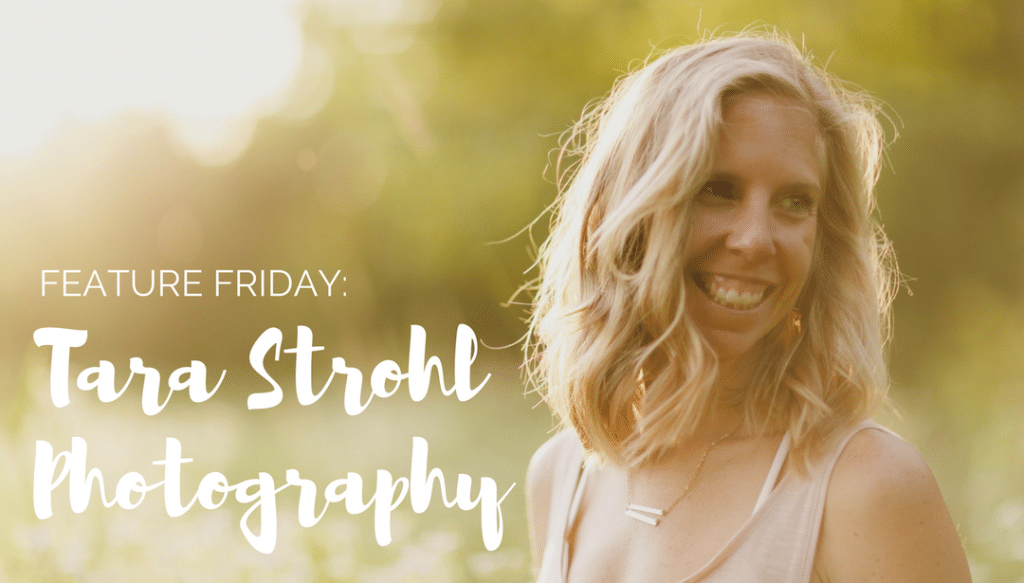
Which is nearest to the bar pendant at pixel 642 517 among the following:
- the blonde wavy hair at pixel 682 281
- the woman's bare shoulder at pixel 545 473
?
the blonde wavy hair at pixel 682 281

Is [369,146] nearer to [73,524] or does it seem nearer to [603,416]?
[73,524]

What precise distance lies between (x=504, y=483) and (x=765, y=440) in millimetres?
2540

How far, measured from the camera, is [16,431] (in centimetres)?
341

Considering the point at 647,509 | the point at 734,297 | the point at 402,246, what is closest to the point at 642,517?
the point at 647,509

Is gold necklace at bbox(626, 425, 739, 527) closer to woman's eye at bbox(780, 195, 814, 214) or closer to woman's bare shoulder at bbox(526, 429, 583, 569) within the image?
woman's bare shoulder at bbox(526, 429, 583, 569)

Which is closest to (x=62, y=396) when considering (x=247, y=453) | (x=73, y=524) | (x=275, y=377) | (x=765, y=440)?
(x=73, y=524)

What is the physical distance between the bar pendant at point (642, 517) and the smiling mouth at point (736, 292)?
1.19 ft

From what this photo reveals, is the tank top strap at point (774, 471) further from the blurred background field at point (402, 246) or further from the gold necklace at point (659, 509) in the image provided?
the blurred background field at point (402, 246)

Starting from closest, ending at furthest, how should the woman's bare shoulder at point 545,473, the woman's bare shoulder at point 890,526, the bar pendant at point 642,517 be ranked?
the woman's bare shoulder at point 890,526 → the bar pendant at point 642,517 → the woman's bare shoulder at point 545,473

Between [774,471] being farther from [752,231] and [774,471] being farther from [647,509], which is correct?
[752,231]

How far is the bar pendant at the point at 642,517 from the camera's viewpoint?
131 cm

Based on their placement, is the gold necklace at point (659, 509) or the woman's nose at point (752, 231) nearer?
the woman's nose at point (752, 231)

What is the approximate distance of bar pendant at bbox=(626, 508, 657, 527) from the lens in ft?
4.29

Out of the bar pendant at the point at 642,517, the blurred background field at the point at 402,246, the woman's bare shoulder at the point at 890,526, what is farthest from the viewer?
the blurred background field at the point at 402,246
